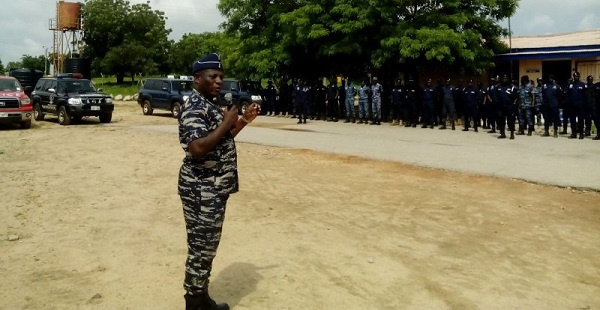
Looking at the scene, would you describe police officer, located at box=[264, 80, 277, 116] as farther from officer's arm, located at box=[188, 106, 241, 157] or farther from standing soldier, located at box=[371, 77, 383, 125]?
officer's arm, located at box=[188, 106, 241, 157]

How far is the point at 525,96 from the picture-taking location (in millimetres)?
16312

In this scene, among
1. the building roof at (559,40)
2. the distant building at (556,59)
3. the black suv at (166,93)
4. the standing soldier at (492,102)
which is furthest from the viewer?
the black suv at (166,93)

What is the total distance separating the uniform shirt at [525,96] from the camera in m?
16.2

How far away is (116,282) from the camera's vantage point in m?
4.75

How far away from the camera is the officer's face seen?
382cm

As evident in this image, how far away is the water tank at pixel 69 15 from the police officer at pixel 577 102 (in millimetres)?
45324

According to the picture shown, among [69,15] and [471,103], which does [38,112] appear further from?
[69,15]

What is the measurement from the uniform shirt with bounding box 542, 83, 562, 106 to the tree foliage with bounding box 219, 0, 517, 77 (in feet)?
12.4

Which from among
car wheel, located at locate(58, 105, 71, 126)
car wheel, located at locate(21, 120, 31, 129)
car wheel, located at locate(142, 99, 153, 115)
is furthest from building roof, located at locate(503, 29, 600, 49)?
car wheel, located at locate(21, 120, 31, 129)

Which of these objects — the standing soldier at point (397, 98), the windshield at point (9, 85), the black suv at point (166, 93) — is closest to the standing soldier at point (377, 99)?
the standing soldier at point (397, 98)

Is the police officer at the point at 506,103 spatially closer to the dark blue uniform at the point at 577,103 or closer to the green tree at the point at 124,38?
the dark blue uniform at the point at 577,103

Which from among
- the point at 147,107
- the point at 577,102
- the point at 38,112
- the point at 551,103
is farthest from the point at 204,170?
the point at 147,107

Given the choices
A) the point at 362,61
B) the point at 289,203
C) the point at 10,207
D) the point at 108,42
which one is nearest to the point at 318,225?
the point at 289,203

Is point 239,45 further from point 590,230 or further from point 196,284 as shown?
point 196,284
